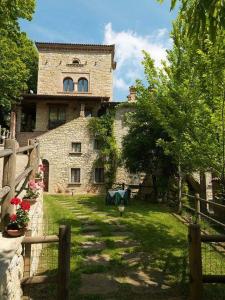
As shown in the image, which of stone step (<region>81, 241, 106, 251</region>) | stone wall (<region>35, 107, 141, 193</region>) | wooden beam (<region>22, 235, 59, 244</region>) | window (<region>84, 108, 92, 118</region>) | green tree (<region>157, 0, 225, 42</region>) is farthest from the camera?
window (<region>84, 108, 92, 118</region>)

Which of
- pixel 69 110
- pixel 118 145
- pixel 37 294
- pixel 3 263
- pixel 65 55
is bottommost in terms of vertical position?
pixel 37 294

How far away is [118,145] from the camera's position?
78.0 ft

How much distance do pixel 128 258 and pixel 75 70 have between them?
2542cm

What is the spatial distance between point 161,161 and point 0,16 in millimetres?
12032

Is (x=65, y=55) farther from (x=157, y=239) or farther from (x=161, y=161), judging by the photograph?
(x=157, y=239)

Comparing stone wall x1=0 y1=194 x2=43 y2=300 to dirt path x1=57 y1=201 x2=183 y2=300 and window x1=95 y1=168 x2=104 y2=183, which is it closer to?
dirt path x1=57 y1=201 x2=183 y2=300

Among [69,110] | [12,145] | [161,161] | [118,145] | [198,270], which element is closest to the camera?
[198,270]

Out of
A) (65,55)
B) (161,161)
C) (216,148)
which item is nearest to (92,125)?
(161,161)

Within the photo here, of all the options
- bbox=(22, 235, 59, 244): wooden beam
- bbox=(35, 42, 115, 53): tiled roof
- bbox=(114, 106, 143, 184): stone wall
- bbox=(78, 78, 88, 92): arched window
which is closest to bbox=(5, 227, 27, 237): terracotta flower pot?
bbox=(22, 235, 59, 244): wooden beam

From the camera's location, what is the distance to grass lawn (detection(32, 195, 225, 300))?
542cm

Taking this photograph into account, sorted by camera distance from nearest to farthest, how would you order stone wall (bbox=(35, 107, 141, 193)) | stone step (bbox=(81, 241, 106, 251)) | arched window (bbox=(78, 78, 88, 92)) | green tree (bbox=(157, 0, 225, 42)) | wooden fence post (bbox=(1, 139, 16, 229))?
green tree (bbox=(157, 0, 225, 42)) → wooden fence post (bbox=(1, 139, 16, 229)) → stone step (bbox=(81, 241, 106, 251)) → stone wall (bbox=(35, 107, 141, 193)) → arched window (bbox=(78, 78, 88, 92))

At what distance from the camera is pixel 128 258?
7105mm

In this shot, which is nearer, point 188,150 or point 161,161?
point 188,150

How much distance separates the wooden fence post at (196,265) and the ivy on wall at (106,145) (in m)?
18.6
